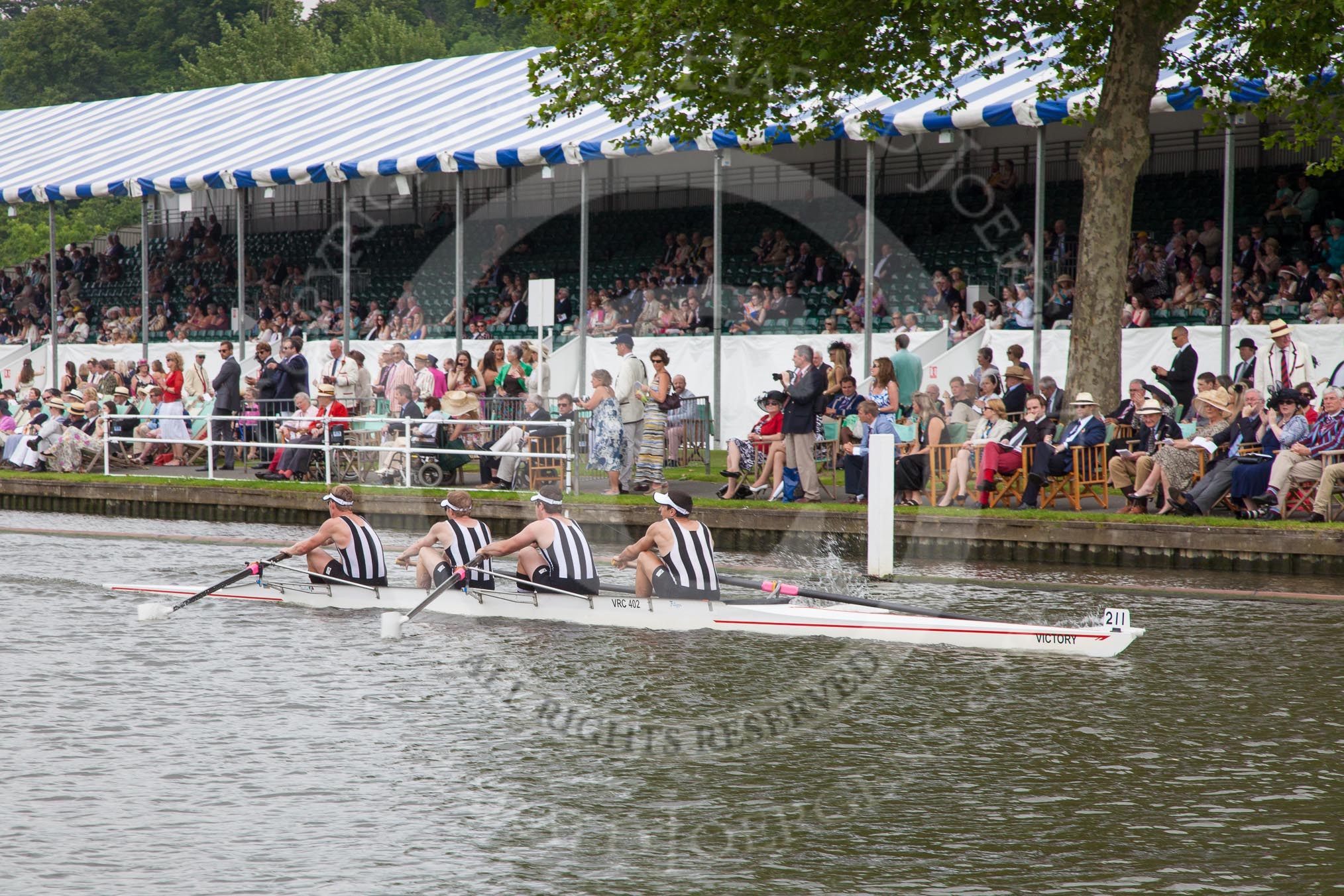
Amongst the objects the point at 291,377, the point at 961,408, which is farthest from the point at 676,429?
the point at 291,377

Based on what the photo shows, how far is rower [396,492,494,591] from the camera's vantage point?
13.8 m

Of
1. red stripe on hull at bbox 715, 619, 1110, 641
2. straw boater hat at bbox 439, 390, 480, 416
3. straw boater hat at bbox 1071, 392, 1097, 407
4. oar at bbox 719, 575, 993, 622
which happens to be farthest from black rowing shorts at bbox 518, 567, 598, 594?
straw boater hat at bbox 439, 390, 480, 416

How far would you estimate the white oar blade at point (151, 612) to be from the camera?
13.8m

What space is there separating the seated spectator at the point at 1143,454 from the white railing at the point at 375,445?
6.41 meters

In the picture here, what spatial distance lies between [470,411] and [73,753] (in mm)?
→ 13267

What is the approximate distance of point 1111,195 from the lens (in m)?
19.3

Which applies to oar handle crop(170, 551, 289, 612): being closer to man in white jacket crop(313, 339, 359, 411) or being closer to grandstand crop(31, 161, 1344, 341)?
man in white jacket crop(313, 339, 359, 411)

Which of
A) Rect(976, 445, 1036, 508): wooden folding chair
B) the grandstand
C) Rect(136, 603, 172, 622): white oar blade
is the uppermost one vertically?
the grandstand

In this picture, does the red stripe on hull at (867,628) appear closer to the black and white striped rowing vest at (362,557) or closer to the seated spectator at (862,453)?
the black and white striped rowing vest at (362,557)

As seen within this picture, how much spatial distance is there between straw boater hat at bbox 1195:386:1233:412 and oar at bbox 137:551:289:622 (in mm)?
9701

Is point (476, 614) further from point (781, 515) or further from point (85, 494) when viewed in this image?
point (85, 494)

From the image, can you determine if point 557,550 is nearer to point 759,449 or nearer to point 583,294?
point 759,449

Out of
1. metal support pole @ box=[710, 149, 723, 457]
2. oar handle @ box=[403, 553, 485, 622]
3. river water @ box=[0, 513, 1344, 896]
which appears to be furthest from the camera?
metal support pole @ box=[710, 149, 723, 457]

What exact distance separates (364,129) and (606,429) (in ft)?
45.7
